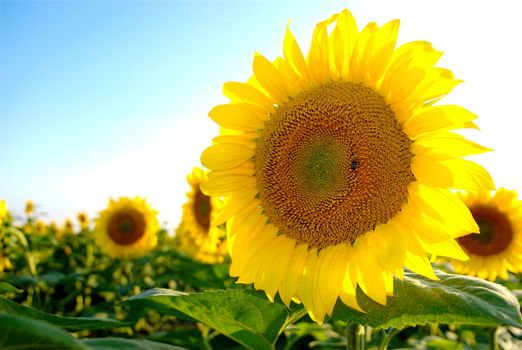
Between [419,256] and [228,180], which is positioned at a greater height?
[228,180]

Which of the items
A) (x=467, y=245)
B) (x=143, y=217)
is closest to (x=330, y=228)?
(x=467, y=245)

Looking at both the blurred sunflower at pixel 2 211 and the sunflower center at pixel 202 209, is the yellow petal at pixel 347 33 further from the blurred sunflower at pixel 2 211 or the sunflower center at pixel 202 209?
the blurred sunflower at pixel 2 211

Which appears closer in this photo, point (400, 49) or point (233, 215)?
point (400, 49)

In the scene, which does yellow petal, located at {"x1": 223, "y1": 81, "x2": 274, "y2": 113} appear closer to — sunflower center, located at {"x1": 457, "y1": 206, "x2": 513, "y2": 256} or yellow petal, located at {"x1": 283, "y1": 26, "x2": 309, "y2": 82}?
yellow petal, located at {"x1": 283, "y1": 26, "x2": 309, "y2": 82}

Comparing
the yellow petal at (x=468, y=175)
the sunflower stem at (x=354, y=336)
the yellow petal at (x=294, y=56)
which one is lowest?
the sunflower stem at (x=354, y=336)

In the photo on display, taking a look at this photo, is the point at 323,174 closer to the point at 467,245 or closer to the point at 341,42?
the point at 341,42

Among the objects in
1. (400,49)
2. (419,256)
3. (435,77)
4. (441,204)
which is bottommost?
(419,256)

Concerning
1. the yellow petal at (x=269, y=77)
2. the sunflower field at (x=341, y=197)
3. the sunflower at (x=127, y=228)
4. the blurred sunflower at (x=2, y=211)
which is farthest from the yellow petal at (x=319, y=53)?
the sunflower at (x=127, y=228)
